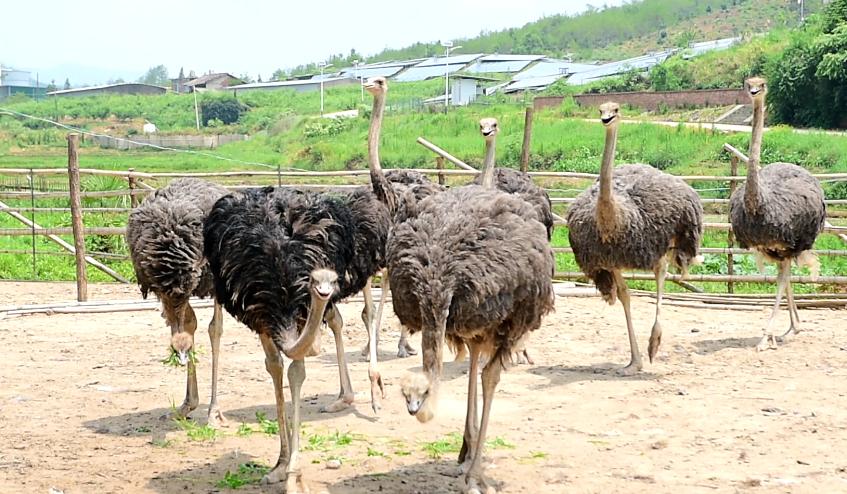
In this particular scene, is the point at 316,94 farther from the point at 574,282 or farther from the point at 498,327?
the point at 498,327

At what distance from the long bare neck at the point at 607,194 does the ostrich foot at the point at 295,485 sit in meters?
3.39

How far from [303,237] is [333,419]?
1.79 m

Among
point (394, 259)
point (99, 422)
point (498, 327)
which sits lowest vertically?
point (99, 422)

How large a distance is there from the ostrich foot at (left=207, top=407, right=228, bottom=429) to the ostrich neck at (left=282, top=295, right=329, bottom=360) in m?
1.67

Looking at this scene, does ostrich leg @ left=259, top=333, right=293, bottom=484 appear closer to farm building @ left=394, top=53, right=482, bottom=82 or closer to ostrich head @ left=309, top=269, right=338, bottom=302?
ostrich head @ left=309, top=269, right=338, bottom=302

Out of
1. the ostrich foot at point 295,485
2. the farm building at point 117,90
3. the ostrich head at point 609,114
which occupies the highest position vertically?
the farm building at point 117,90

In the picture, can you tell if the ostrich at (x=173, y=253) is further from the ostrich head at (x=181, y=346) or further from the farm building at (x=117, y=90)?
the farm building at (x=117, y=90)

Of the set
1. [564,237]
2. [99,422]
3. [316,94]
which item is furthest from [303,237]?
[316,94]

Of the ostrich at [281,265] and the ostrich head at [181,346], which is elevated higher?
the ostrich at [281,265]

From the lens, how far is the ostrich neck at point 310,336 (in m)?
4.41

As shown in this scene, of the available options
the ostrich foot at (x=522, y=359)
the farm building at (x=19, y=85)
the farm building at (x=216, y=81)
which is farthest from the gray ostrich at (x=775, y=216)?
the farm building at (x=19, y=85)

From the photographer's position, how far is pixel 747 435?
239 inches

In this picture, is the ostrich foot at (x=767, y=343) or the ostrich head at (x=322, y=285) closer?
the ostrich head at (x=322, y=285)

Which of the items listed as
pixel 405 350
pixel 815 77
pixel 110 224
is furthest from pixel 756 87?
pixel 815 77
